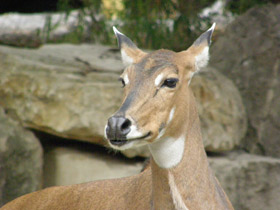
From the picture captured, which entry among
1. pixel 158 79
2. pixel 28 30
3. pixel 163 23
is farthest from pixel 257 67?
pixel 28 30

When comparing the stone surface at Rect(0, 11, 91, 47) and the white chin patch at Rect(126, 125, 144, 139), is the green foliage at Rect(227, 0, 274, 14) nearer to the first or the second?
the stone surface at Rect(0, 11, 91, 47)

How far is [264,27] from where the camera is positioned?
6.71 metres

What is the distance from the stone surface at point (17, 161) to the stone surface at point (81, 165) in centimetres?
22

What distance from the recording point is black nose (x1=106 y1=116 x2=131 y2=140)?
3107mm

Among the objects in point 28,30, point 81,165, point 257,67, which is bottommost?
point 81,165

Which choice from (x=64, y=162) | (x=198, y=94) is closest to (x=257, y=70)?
(x=198, y=94)

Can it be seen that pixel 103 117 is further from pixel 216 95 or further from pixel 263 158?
pixel 263 158

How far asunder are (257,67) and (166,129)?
138 inches

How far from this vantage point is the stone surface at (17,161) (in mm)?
5773

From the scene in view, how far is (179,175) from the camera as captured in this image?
11.7 ft

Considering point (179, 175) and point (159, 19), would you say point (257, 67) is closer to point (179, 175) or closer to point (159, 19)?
point (159, 19)

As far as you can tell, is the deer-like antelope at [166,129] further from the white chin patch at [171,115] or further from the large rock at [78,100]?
the large rock at [78,100]

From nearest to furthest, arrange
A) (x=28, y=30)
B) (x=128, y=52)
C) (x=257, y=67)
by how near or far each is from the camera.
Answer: (x=128, y=52) < (x=257, y=67) < (x=28, y=30)

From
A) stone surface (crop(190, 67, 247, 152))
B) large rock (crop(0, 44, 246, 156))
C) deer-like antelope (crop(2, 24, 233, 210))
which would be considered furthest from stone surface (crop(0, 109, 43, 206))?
deer-like antelope (crop(2, 24, 233, 210))
